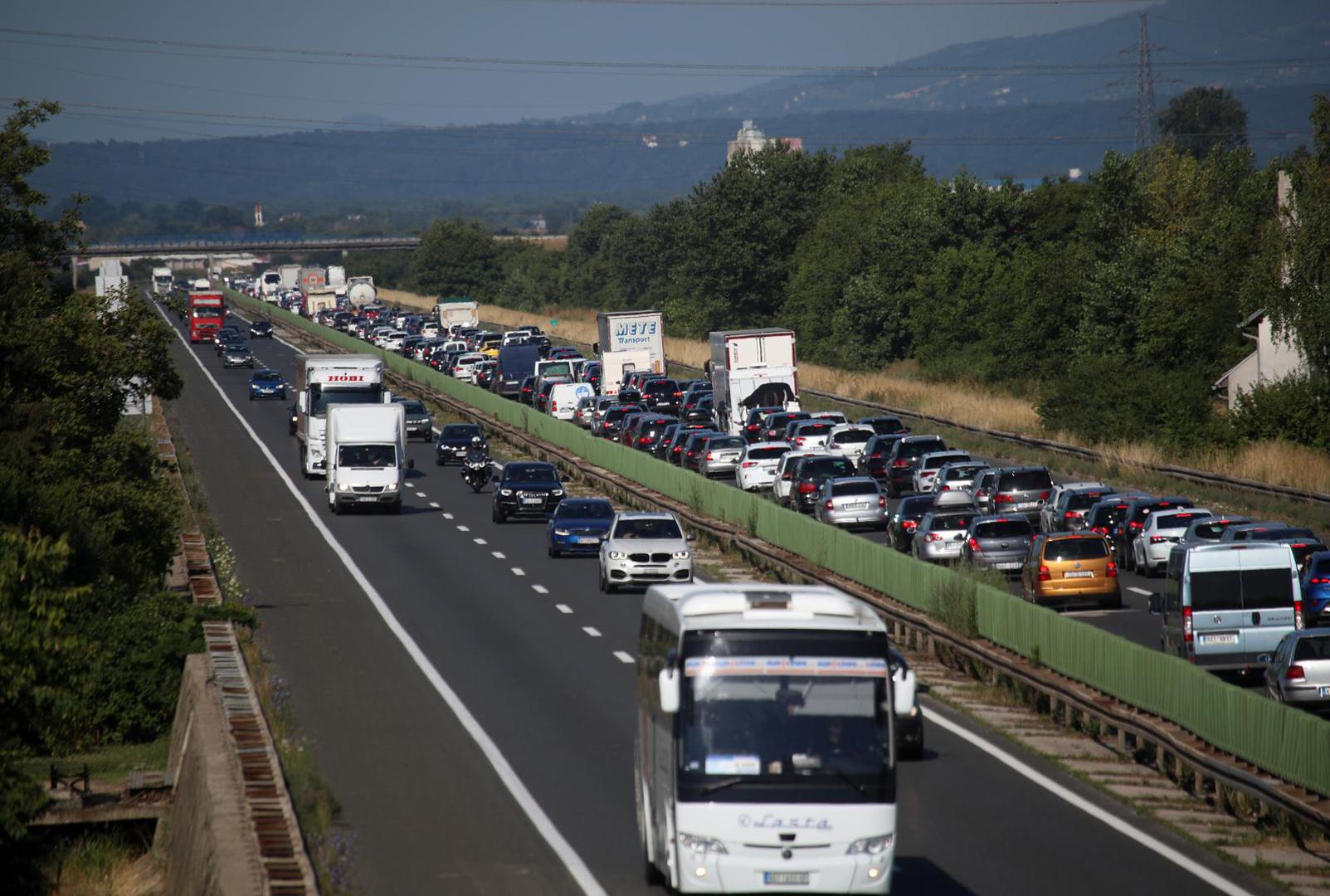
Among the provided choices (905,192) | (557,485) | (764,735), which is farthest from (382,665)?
(905,192)

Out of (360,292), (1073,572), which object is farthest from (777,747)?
(360,292)

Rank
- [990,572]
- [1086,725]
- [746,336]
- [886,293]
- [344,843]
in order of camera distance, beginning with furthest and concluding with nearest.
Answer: [886,293] < [746,336] < [990,572] < [1086,725] < [344,843]

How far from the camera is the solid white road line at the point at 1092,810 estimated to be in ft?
56.2

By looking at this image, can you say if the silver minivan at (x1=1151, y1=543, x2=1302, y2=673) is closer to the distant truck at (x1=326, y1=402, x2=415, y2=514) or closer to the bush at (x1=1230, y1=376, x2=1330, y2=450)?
the distant truck at (x1=326, y1=402, x2=415, y2=514)

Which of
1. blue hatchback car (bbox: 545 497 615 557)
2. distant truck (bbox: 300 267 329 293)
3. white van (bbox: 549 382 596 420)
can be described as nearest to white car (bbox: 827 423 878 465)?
blue hatchback car (bbox: 545 497 615 557)

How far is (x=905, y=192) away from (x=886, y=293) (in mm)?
16932

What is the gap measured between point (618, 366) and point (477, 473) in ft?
69.9

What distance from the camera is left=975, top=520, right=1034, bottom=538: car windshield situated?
37.0 metres

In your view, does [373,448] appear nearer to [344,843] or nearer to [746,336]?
[746,336]

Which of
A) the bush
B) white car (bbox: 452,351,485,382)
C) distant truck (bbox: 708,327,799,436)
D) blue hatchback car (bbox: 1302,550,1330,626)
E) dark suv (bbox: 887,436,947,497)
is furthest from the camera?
white car (bbox: 452,351,485,382)

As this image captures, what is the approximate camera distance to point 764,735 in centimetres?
1420

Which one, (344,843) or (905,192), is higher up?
(905,192)

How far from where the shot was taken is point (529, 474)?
51.5m

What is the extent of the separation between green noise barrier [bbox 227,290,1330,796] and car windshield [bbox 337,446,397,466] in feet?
24.0
